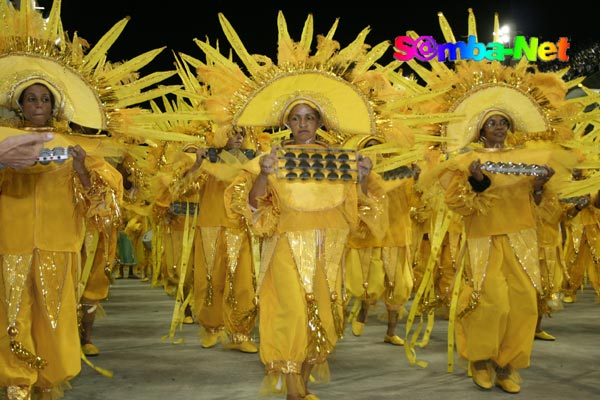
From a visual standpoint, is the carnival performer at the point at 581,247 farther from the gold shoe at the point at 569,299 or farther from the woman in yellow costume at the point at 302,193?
the woman in yellow costume at the point at 302,193

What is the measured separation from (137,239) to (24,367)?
41.3 feet

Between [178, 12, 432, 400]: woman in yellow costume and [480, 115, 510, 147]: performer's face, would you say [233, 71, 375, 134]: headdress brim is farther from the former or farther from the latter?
[480, 115, 510, 147]: performer's face

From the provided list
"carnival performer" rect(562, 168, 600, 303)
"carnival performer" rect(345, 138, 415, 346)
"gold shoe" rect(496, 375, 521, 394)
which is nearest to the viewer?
"gold shoe" rect(496, 375, 521, 394)

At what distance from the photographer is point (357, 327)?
832cm

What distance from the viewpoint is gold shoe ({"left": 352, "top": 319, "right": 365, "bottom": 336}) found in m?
8.25

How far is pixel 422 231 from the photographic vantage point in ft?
34.5

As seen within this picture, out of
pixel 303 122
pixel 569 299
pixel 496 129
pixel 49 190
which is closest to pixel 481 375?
pixel 496 129

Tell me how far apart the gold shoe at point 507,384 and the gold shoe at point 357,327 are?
2682 mm

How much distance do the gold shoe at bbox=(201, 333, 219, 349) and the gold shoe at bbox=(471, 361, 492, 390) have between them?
9.07ft

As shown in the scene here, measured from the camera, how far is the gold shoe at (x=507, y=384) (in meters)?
5.55

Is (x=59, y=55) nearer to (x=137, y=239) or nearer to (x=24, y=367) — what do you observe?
(x=24, y=367)

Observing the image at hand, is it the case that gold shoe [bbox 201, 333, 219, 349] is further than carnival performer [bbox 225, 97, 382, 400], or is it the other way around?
gold shoe [bbox 201, 333, 219, 349]

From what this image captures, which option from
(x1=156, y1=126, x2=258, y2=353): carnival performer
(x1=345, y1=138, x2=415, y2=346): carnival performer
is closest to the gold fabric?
(x1=156, y1=126, x2=258, y2=353): carnival performer

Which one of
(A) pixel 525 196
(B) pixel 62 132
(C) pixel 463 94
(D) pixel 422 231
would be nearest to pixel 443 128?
(C) pixel 463 94
